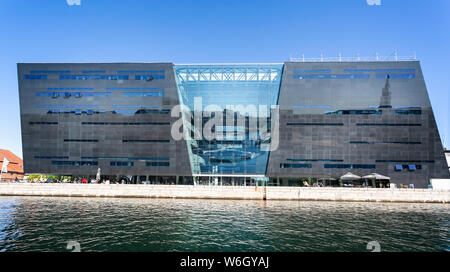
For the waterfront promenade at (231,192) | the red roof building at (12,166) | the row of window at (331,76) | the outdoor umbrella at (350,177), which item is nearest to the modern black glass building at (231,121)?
the row of window at (331,76)

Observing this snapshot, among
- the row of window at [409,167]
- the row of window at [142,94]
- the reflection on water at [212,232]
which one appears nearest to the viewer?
the reflection on water at [212,232]

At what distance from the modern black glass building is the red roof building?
4433 cm

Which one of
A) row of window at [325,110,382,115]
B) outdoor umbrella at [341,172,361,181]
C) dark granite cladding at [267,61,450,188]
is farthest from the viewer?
row of window at [325,110,382,115]

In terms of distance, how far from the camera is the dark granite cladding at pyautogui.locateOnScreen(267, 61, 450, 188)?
54500 millimetres

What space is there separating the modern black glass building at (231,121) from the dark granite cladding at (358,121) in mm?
222

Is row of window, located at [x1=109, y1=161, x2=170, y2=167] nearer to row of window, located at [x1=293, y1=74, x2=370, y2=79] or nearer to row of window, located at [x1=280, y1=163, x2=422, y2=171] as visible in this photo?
row of window, located at [x1=280, y1=163, x2=422, y2=171]

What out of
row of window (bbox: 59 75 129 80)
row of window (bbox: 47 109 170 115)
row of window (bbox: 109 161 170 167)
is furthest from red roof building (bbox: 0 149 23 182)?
row of window (bbox: 109 161 170 167)

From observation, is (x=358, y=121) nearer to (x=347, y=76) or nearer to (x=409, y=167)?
(x=347, y=76)

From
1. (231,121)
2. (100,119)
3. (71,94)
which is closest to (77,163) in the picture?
(100,119)

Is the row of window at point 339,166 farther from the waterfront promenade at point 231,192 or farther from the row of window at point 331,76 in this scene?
the row of window at point 331,76

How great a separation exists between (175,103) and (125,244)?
1690 inches

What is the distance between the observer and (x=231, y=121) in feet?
185

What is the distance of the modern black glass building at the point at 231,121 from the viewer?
54.9m
